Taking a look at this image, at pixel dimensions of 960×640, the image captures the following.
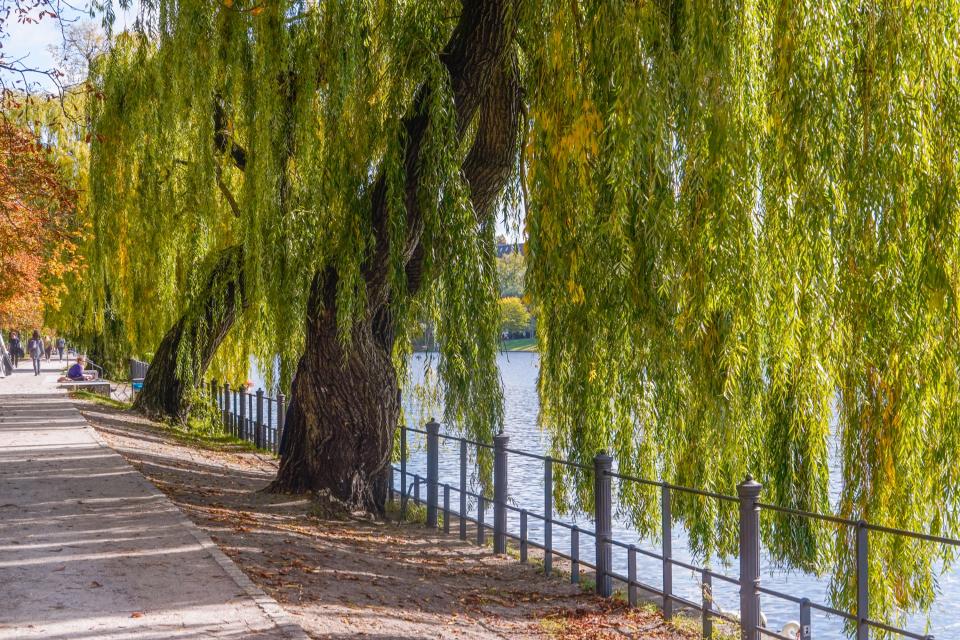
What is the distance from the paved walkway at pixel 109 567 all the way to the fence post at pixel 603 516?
2.96 metres

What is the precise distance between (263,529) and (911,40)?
6594mm

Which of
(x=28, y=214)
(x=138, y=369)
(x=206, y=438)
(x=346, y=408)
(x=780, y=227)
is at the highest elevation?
(x=28, y=214)

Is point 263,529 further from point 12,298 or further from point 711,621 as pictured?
point 12,298

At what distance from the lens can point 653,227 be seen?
244 inches

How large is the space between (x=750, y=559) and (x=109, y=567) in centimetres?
434

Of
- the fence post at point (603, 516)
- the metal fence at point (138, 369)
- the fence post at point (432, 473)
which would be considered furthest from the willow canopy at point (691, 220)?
the metal fence at point (138, 369)

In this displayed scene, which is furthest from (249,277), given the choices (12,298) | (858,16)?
(12,298)

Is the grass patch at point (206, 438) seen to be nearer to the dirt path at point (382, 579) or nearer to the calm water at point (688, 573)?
the calm water at point (688, 573)

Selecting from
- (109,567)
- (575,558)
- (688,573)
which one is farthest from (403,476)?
(109,567)

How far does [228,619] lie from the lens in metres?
5.52

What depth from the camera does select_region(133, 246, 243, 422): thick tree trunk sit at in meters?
15.8

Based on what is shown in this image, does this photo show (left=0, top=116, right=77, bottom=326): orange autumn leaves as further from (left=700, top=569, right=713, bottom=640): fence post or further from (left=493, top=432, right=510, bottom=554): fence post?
(left=700, top=569, right=713, bottom=640): fence post

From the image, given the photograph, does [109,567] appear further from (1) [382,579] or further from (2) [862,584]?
(2) [862,584]

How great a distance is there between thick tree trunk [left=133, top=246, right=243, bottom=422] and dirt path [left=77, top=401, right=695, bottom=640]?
4455mm
